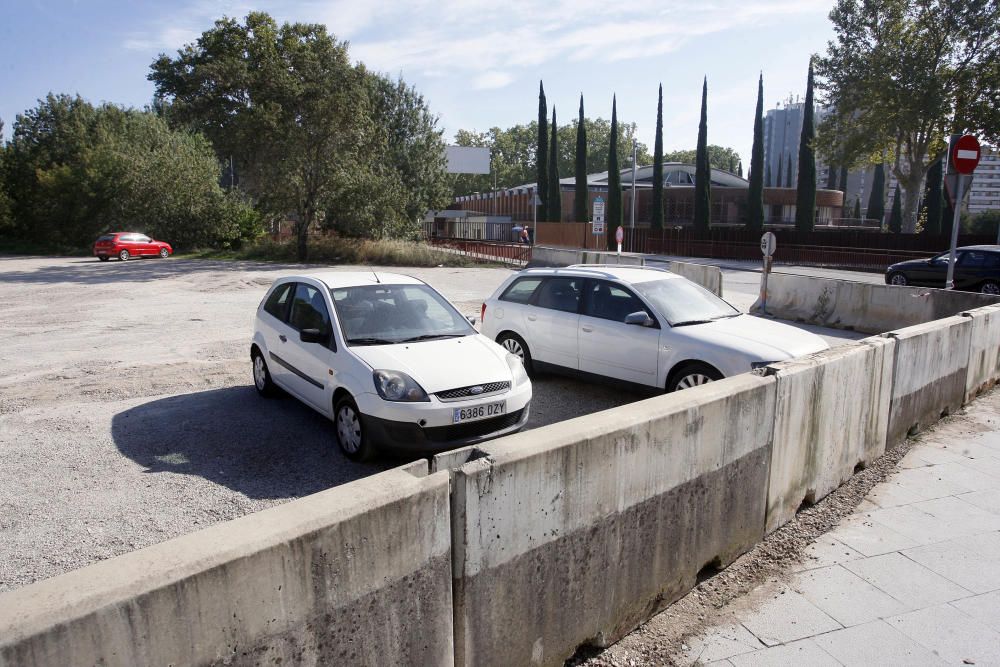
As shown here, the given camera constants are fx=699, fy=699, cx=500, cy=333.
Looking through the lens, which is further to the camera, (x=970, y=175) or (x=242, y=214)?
(x=242, y=214)

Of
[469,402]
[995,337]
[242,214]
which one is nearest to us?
[469,402]

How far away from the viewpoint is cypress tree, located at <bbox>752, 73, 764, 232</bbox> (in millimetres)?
50250

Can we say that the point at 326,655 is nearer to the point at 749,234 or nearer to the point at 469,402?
the point at 469,402

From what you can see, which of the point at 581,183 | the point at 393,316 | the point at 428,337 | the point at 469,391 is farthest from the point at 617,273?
the point at 581,183

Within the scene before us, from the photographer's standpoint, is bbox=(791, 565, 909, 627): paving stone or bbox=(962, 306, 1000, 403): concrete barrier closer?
bbox=(791, 565, 909, 627): paving stone

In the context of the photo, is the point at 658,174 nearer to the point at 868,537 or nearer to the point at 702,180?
the point at 702,180

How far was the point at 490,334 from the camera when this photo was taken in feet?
31.0

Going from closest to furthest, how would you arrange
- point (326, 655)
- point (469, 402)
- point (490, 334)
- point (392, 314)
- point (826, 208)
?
1. point (326, 655)
2. point (469, 402)
3. point (392, 314)
4. point (490, 334)
5. point (826, 208)

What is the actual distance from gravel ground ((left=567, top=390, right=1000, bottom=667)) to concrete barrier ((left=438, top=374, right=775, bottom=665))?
0.08 m

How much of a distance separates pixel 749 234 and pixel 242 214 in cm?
3009

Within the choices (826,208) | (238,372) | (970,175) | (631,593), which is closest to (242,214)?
(238,372)

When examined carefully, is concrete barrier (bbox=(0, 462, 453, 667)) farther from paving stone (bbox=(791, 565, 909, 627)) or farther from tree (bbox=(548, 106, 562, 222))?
tree (bbox=(548, 106, 562, 222))

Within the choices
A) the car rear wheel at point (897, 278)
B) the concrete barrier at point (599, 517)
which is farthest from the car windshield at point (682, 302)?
the car rear wheel at point (897, 278)

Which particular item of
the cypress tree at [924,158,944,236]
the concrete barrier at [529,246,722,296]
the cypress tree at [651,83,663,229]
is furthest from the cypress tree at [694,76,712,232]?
the concrete barrier at [529,246,722,296]
